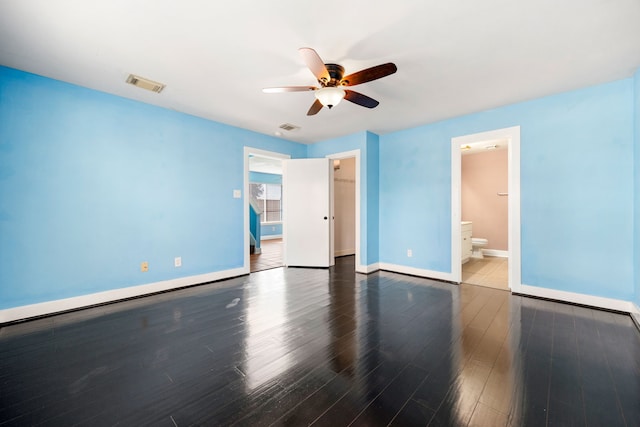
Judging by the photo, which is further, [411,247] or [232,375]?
[411,247]

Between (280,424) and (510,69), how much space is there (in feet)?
11.1

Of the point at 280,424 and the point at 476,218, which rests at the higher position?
the point at 476,218

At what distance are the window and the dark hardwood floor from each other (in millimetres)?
6761

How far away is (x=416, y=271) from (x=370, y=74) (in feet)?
10.6

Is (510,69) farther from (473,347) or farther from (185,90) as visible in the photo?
(185,90)

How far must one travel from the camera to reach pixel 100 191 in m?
2.93

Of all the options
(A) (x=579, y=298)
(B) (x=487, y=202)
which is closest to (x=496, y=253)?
(B) (x=487, y=202)

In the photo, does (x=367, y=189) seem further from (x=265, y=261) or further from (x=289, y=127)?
(x=265, y=261)

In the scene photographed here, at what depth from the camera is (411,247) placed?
168 inches

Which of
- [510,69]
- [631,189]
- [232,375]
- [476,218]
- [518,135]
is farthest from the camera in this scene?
[476,218]

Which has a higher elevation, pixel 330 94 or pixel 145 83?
pixel 145 83

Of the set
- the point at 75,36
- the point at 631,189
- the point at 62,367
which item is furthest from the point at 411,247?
the point at 75,36

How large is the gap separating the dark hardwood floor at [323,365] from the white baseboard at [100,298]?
150 mm

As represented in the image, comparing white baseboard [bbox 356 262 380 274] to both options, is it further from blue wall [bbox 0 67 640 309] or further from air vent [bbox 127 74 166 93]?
air vent [bbox 127 74 166 93]
